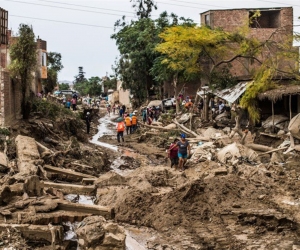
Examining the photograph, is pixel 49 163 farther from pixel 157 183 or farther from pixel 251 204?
pixel 251 204

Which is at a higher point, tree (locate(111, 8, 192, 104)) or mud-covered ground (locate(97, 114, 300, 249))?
tree (locate(111, 8, 192, 104))

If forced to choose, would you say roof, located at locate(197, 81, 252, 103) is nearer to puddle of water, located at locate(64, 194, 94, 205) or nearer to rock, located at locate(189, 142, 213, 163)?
rock, located at locate(189, 142, 213, 163)

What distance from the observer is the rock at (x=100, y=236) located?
890 cm

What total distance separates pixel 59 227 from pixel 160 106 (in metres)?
31.3

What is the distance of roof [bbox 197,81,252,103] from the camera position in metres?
26.1

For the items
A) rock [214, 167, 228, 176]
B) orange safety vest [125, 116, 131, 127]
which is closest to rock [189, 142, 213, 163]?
rock [214, 167, 228, 176]

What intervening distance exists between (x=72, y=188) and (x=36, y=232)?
182 inches

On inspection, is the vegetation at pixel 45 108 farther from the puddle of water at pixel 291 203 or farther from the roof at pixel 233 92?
the puddle of water at pixel 291 203

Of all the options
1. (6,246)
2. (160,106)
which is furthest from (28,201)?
(160,106)

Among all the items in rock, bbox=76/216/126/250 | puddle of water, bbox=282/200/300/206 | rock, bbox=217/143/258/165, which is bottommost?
puddle of water, bbox=282/200/300/206

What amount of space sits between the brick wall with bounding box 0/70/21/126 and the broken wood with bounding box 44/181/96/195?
260 inches

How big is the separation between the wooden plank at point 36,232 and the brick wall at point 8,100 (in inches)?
426

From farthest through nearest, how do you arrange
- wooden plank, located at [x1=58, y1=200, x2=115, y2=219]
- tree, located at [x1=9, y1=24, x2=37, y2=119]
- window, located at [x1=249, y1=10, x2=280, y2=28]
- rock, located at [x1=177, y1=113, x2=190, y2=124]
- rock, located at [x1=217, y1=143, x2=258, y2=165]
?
window, located at [x1=249, y1=10, x2=280, y2=28]
rock, located at [x1=177, y1=113, x2=190, y2=124]
tree, located at [x1=9, y1=24, x2=37, y2=119]
rock, located at [x1=217, y1=143, x2=258, y2=165]
wooden plank, located at [x1=58, y1=200, x2=115, y2=219]

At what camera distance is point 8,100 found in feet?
66.4
